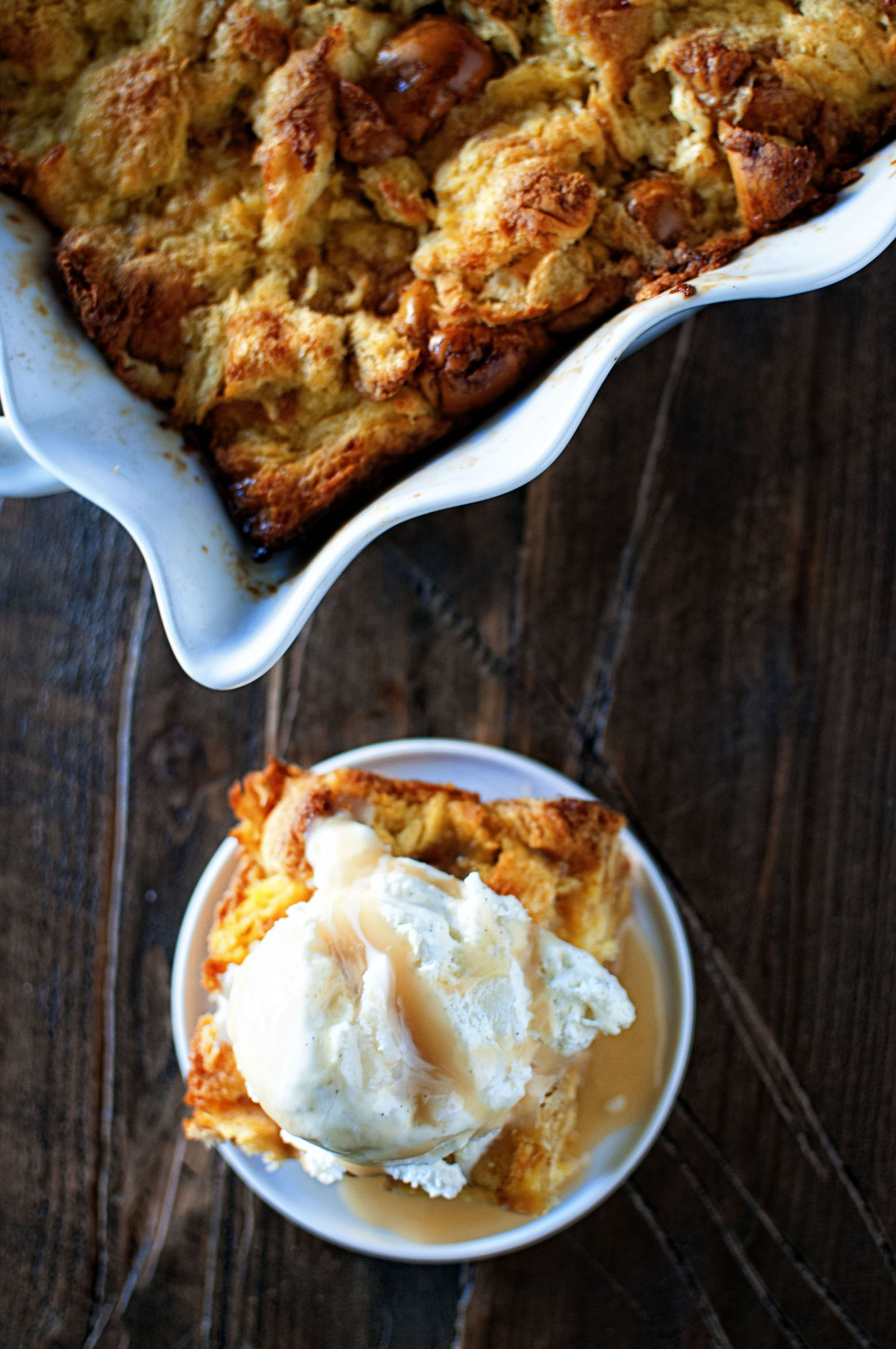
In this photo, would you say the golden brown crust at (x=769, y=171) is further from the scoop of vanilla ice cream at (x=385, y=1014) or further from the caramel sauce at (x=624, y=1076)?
the caramel sauce at (x=624, y=1076)

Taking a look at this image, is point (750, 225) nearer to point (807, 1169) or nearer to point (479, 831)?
point (479, 831)

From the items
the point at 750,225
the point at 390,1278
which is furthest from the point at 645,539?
the point at 390,1278

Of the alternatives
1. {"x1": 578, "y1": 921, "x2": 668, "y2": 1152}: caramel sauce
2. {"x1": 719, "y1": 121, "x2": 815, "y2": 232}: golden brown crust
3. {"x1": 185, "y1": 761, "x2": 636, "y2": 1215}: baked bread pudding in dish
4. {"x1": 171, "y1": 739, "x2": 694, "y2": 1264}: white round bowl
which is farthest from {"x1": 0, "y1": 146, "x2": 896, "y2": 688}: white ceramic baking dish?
{"x1": 578, "y1": 921, "x2": 668, "y2": 1152}: caramel sauce

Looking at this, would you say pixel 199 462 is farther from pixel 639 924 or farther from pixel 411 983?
pixel 639 924

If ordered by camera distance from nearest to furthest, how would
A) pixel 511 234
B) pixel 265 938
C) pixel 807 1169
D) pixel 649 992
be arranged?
pixel 511 234 < pixel 265 938 < pixel 649 992 < pixel 807 1169

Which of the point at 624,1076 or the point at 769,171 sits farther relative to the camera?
the point at 624,1076

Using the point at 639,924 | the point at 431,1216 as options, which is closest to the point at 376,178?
the point at 639,924
